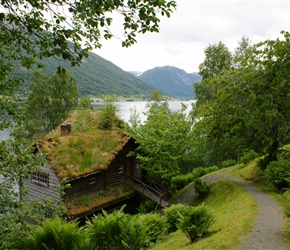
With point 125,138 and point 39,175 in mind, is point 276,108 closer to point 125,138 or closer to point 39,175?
point 125,138

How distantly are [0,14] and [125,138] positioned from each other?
2066 cm

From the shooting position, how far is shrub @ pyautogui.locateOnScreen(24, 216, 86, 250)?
23.5 feet

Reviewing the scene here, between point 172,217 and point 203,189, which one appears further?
point 203,189

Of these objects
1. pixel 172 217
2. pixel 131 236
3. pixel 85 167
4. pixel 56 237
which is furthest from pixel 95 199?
pixel 56 237

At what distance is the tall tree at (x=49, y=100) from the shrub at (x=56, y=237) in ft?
97.7

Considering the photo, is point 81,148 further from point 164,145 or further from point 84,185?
point 164,145

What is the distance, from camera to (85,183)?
21.8 m

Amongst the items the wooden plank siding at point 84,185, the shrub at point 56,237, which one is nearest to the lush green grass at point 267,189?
the shrub at point 56,237

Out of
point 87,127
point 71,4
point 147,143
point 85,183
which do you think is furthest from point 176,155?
point 71,4

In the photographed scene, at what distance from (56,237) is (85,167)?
1451cm

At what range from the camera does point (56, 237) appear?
7289mm

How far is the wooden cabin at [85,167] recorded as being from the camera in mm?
20531

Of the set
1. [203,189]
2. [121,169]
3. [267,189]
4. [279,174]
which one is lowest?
[203,189]

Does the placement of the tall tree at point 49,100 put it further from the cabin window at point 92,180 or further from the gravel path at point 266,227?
the gravel path at point 266,227
